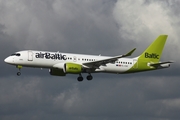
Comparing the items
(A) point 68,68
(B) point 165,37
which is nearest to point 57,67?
(A) point 68,68

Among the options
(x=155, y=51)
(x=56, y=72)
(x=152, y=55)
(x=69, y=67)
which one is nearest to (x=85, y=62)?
(x=69, y=67)

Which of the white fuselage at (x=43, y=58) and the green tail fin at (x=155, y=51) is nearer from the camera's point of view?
the white fuselage at (x=43, y=58)

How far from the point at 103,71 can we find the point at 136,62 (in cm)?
747

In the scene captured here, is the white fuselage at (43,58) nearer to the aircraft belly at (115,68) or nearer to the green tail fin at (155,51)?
the aircraft belly at (115,68)

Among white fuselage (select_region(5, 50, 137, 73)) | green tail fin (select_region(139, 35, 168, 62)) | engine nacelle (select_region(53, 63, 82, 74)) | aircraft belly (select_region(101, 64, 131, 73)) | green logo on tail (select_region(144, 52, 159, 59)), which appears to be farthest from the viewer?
green logo on tail (select_region(144, 52, 159, 59))

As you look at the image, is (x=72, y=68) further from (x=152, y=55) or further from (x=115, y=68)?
(x=152, y=55)

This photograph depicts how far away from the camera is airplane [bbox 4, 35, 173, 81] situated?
10994cm

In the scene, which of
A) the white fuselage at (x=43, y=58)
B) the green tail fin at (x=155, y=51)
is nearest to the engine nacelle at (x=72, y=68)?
the white fuselage at (x=43, y=58)

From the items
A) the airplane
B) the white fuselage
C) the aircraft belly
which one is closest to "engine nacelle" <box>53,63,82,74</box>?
the airplane

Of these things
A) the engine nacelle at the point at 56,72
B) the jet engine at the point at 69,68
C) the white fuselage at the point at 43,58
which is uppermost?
the white fuselage at the point at 43,58

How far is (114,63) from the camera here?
11744 centimetres

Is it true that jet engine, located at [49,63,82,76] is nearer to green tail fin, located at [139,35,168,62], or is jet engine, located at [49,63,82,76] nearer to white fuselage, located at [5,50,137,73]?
white fuselage, located at [5,50,137,73]

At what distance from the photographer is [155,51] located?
12462 cm

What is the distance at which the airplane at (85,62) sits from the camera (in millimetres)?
109938
